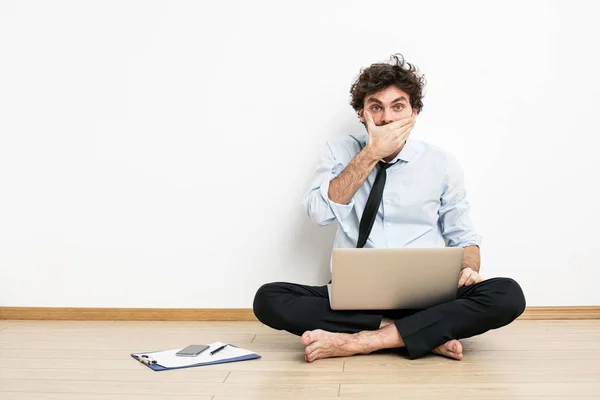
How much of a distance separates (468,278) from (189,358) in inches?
39.5

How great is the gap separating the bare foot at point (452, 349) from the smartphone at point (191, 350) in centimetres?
79

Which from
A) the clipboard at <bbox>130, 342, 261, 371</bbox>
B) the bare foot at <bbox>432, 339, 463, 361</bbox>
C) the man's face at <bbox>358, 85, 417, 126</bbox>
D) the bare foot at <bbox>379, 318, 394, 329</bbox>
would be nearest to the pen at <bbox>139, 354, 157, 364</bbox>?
the clipboard at <bbox>130, 342, 261, 371</bbox>

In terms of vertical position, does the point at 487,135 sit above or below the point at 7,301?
above

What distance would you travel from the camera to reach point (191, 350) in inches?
99.6

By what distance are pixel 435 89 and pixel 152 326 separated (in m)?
1.54

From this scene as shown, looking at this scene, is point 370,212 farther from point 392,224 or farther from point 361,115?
point 361,115

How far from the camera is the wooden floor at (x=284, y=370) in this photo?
210 cm

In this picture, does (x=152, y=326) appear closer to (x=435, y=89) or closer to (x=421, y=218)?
(x=421, y=218)

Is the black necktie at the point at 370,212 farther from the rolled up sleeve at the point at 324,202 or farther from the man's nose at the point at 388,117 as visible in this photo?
the man's nose at the point at 388,117

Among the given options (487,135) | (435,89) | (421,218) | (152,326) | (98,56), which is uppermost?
(98,56)

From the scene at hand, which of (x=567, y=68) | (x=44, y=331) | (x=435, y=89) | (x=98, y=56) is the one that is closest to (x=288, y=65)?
(x=435, y=89)

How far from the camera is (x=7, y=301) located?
340 centimetres

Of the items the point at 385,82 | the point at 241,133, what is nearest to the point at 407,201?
the point at 385,82

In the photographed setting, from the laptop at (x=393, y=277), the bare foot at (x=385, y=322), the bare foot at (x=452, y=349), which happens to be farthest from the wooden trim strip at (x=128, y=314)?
the bare foot at (x=452, y=349)
